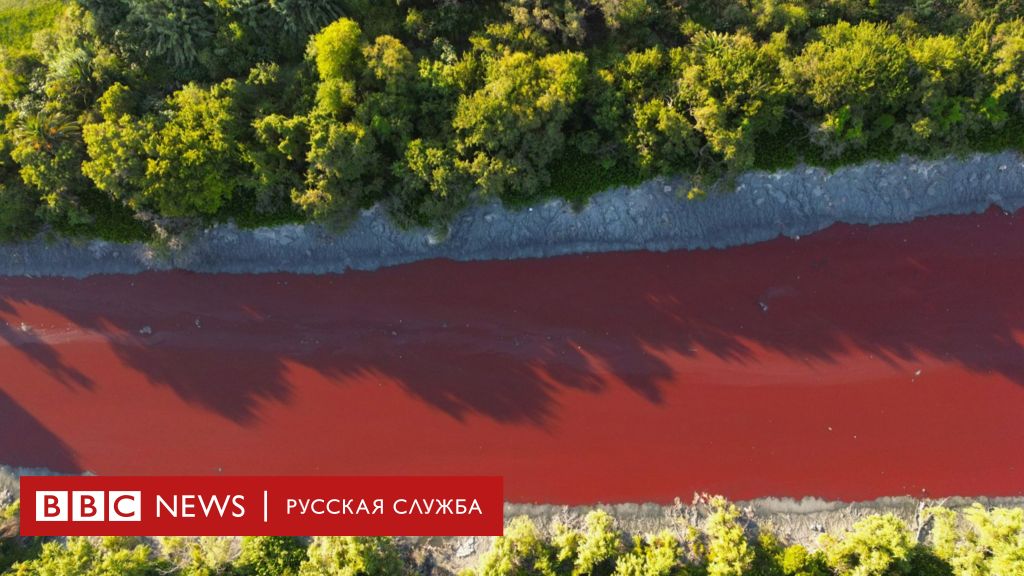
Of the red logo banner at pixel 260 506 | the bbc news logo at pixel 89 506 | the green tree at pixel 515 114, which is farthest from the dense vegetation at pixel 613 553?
the green tree at pixel 515 114

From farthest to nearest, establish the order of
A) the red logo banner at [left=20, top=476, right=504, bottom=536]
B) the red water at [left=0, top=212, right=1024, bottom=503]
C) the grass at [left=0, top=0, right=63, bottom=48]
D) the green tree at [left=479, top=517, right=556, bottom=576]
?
the red logo banner at [left=20, top=476, right=504, bottom=536] < the red water at [left=0, top=212, right=1024, bottom=503] < the grass at [left=0, top=0, right=63, bottom=48] < the green tree at [left=479, top=517, right=556, bottom=576]

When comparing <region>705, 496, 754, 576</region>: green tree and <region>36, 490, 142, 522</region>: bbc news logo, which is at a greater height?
<region>36, 490, 142, 522</region>: bbc news logo

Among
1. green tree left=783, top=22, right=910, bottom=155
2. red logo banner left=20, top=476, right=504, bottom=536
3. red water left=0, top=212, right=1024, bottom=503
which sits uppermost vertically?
green tree left=783, top=22, right=910, bottom=155

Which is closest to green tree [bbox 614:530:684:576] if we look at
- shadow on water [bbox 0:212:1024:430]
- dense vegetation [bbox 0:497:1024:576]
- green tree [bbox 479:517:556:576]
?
dense vegetation [bbox 0:497:1024:576]

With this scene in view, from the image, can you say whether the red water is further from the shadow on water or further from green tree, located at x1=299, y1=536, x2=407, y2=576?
green tree, located at x1=299, y1=536, x2=407, y2=576

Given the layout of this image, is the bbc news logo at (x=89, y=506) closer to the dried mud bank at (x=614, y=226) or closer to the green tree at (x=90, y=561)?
the green tree at (x=90, y=561)

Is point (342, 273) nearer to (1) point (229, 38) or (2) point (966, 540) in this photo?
(1) point (229, 38)

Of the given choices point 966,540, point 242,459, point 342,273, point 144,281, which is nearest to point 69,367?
point 144,281
